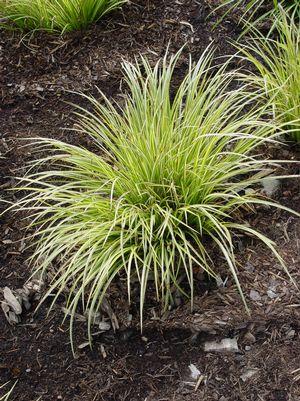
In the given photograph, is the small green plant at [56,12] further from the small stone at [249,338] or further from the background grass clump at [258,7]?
the small stone at [249,338]

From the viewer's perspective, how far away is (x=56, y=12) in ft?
11.7

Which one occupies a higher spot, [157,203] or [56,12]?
[56,12]

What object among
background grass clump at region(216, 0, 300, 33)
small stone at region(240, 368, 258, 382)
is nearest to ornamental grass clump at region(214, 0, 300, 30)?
background grass clump at region(216, 0, 300, 33)

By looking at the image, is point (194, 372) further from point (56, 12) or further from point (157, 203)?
point (56, 12)

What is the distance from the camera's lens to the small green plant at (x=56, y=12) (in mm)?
3506

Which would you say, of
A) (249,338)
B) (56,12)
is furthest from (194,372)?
(56,12)

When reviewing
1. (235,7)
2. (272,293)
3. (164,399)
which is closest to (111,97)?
(235,7)

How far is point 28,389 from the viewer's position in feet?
8.25

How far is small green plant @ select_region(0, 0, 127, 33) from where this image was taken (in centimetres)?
351

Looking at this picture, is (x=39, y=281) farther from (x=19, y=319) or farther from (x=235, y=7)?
(x=235, y=7)

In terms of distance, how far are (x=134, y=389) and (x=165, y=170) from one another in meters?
0.89

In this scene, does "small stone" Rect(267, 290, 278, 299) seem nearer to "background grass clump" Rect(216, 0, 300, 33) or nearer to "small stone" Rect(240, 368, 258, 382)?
"small stone" Rect(240, 368, 258, 382)

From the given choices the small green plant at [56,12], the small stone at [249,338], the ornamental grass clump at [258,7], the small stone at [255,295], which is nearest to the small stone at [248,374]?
the small stone at [249,338]

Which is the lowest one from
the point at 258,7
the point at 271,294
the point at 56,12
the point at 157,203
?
the point at 271,294
